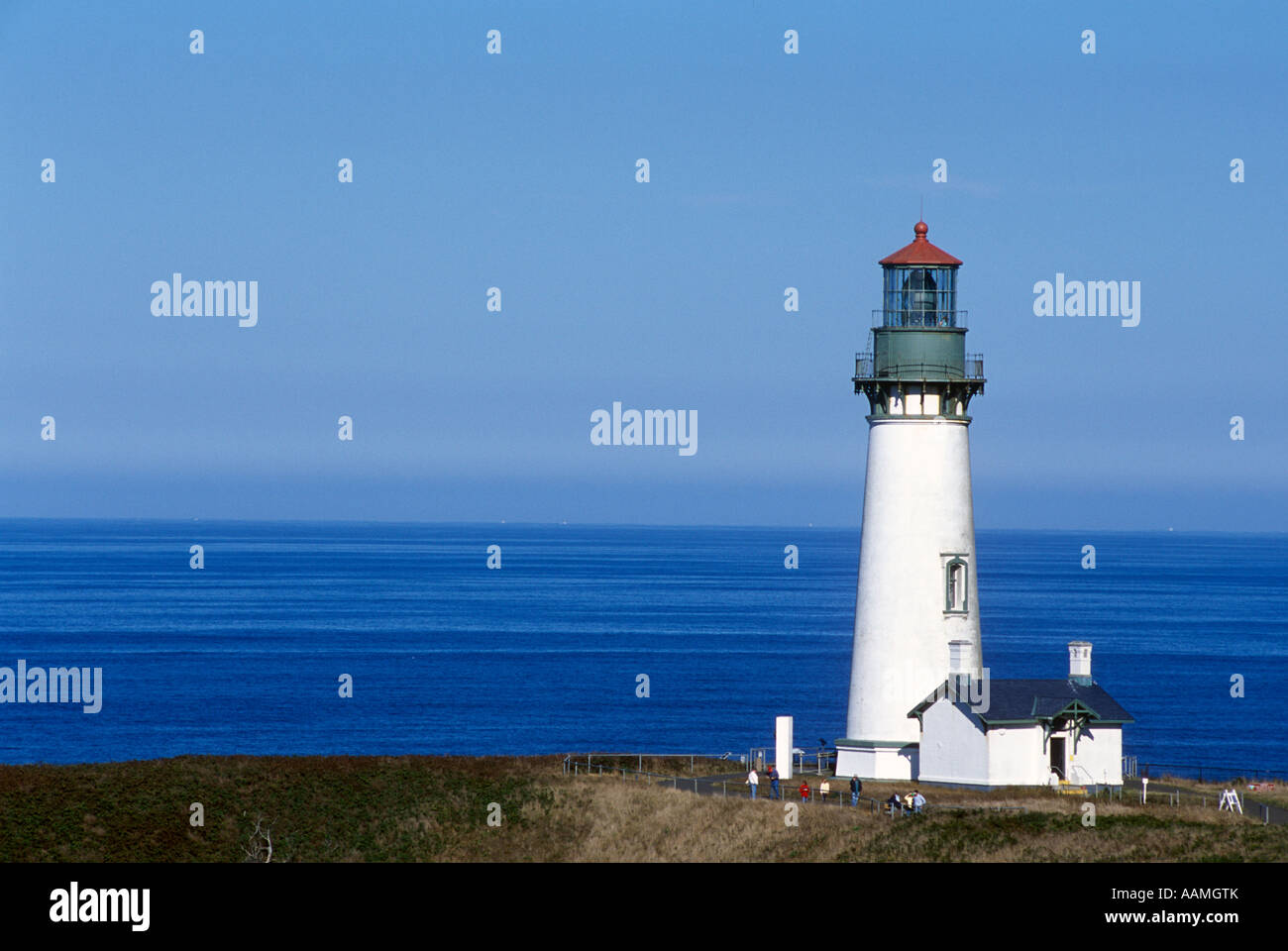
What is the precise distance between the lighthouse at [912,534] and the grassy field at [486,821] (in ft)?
6.47

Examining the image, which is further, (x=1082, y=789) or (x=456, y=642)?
(x=456, y=642)

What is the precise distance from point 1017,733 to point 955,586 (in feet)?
13.1

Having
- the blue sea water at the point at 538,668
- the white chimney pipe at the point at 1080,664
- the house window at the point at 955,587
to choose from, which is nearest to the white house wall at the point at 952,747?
the house window at the point at 955,587

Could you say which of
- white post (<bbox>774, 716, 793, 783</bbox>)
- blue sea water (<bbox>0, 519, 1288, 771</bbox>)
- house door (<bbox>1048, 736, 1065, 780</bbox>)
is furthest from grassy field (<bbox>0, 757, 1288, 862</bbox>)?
blue sea water (<bbox>0, 519, 1288, 771</bbox>)

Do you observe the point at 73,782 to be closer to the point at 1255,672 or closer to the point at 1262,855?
the point at 1262,855

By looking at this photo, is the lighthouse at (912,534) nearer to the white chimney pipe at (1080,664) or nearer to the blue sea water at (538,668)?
the white chimney pipe at (1080,664)

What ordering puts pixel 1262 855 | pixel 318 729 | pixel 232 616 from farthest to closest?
1. pixel 232 616
2. pixel 318 729
3. pixel 1262 855

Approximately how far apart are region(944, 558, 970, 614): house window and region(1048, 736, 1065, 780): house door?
12.6 ft

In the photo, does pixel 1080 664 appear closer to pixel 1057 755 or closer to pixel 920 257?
pixel 1057 755

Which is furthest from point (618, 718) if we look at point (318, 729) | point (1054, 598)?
point (1054, 598)

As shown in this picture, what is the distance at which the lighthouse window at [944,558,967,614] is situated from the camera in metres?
43.6

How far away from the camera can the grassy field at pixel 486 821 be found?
3566 centimetres

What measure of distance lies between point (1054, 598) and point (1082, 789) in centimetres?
14053
